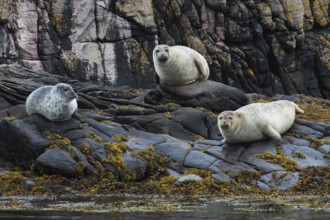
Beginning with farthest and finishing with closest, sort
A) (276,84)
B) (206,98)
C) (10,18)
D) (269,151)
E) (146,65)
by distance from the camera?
(276,84) → (146,65) → (10,18) → (206,98) → (269,151)

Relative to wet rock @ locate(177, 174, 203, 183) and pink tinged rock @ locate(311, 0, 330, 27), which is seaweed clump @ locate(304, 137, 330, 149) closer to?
wet rock @ locate(177, 174, 203, 183)

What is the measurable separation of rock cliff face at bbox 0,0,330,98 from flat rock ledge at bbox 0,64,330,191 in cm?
875

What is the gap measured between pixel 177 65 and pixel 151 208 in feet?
27.0

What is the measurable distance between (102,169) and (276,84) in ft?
58.3

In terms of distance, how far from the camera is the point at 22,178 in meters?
14.4

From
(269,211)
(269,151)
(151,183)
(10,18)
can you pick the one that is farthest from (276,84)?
(269,211)

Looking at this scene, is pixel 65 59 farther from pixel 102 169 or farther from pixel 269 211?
pixel 269 211

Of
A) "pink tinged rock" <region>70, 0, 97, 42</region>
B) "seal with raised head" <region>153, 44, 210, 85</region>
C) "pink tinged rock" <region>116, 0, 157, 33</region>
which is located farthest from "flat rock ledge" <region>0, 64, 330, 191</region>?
"pink tinged rock" <region>116, 0, 157, 33</region>

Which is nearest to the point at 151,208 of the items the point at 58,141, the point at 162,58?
the point at 58,141

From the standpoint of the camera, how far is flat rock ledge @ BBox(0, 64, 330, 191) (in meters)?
14.8

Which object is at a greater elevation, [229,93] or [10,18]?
[10,18]

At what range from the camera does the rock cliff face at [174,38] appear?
2656 cm

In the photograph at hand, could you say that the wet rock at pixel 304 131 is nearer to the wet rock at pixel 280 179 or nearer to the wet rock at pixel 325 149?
the wet rock at pixel 325 149

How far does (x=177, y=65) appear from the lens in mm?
19453
